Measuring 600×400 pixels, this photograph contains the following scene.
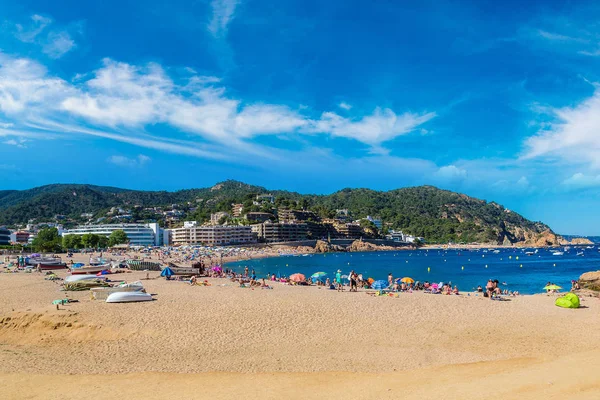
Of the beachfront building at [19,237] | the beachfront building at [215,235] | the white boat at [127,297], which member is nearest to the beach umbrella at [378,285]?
the white boat at [127,297]

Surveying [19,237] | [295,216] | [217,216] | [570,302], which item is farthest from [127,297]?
[217,216]

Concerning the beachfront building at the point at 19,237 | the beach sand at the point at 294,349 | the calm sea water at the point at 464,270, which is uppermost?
the beachfront building at the point at 19,237

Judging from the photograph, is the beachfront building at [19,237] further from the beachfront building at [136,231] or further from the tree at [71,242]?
the tree at [71,242]

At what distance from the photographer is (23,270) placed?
3934 cm

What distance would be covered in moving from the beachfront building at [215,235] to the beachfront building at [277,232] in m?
5.81

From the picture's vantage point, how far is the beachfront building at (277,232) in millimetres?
133625

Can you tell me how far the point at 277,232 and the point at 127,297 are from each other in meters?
116

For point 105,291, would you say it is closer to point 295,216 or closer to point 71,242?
point 71,242

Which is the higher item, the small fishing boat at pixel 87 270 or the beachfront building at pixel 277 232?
the beachfront building at pixel 277 232

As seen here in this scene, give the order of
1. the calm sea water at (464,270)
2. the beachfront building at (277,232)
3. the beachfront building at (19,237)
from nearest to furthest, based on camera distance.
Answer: the calm sea water at (464,270) < the beachfront building at (19,237) < the beachfront building at (277,232)

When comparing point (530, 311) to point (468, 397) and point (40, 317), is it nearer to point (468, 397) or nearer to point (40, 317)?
point (468, 397)

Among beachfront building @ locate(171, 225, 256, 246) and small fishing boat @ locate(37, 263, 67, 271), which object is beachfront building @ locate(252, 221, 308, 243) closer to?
beachfront building @ locate(171, 225, 256, 246)

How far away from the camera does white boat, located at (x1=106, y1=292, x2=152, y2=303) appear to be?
19.0 m

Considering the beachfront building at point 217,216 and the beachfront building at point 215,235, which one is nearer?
the beachfront building at point 215,235
